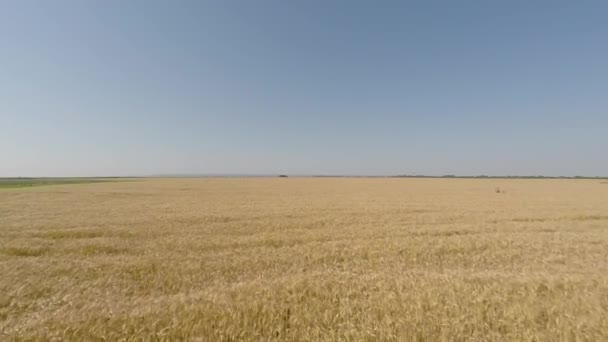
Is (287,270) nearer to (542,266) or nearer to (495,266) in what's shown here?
(495,266)

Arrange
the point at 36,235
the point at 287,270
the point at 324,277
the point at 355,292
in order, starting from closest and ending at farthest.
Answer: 1. the point at 355,292
2. the point at 324,277
3. the point at 287,270
4. the point at 36,235

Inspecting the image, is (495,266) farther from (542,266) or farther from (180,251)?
(180,251)

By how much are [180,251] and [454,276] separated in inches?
347

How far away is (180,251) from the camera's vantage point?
8969mm

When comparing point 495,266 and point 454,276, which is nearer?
point 454,276

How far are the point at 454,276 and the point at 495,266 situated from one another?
2449 millimetres

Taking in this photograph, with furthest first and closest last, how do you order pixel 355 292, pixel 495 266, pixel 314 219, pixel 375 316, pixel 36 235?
pixel 314 219 → pixel 36 235 → pixel 495 266 → pixel 355 292 → pixel 375 316

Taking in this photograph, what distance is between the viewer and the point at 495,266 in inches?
297

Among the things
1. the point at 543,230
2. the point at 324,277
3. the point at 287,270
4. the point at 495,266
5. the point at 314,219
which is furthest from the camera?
the point at 314,219

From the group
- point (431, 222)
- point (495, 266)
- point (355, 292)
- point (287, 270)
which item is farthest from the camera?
point (431, 222)

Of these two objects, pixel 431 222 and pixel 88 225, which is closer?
pixel 88 225

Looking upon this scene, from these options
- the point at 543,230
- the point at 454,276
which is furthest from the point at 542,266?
the point at 543,230

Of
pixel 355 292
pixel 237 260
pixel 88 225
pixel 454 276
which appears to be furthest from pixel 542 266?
pixel 88 225

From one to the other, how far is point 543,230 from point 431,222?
5.14 m
